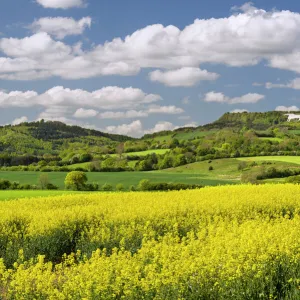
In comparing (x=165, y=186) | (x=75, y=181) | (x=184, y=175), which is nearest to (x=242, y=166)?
(x=184, y=175)

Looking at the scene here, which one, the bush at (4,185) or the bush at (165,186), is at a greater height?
the bush at (4,185)

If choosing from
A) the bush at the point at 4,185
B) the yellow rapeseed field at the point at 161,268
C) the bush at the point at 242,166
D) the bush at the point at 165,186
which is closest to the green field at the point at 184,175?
the bush at the point at 242,166

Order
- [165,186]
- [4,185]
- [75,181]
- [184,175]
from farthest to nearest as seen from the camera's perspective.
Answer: [184,175] < [4,185] < [75,181] < [165,186]

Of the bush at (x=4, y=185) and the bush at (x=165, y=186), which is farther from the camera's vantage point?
the bush at (x=4, y=185)

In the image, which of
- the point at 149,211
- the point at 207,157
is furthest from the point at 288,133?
the point at 149,211

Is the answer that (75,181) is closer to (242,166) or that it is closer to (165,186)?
(165,186)

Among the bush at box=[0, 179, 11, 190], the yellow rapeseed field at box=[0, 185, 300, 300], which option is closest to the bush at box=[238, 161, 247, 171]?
the bush at box=[0, 179, 11, 190]

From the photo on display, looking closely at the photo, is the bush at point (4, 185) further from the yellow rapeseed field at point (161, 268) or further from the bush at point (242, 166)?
the bush at point (242, 166)

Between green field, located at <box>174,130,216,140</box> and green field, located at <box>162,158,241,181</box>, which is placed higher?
green field, located at <box>174,130,216,140</box>

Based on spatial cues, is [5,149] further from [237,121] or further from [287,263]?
[287,263]

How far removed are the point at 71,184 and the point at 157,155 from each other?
53.1m

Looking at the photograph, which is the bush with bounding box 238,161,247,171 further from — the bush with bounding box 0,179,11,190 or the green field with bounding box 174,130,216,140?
the green field with bounding box 174,130,216,140

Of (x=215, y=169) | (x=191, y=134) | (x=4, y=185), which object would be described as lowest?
(x=215, y=169)

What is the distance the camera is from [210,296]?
866 centimetres
